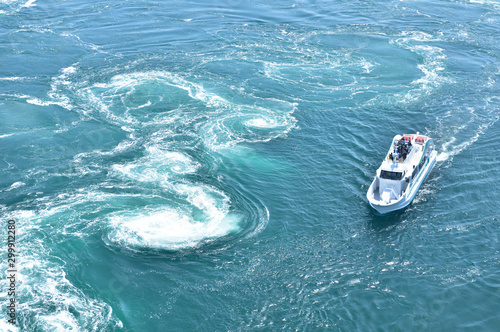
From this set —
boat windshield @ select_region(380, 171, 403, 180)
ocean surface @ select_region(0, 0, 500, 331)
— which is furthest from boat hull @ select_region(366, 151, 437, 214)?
boat windshield @ select_region(380, 171, 403, 180)

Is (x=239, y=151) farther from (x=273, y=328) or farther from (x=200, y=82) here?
(x=273, y=328)

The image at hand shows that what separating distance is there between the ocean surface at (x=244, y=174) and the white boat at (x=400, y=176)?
219 centimetres

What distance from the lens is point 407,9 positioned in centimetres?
16950

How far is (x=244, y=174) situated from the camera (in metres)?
87.2

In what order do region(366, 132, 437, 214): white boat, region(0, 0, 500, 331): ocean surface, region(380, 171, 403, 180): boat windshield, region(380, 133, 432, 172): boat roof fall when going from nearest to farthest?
region(0, 0, 500, 331): ocean surface < region(366, 132, 437, 214): white boat < region(380, 171, 403, 180): boat windshield < region(380, 133, 432, 172): boat roof

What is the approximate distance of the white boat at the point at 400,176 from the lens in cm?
7764

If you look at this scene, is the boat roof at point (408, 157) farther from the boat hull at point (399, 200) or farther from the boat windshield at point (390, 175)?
the boat hull at point (399, 200)

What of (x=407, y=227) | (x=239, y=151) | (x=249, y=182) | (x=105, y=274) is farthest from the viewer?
(x=239, y=151)

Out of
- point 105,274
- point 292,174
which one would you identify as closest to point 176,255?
point 105,274

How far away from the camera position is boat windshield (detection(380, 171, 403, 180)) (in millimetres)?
79250

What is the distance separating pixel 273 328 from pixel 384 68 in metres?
85.7

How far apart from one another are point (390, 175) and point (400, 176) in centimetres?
148

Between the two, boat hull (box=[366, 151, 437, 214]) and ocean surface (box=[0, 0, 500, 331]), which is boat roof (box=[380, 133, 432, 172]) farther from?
ocean surface (box=[0, 0, 500, 331])

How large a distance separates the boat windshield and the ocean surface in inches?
190
